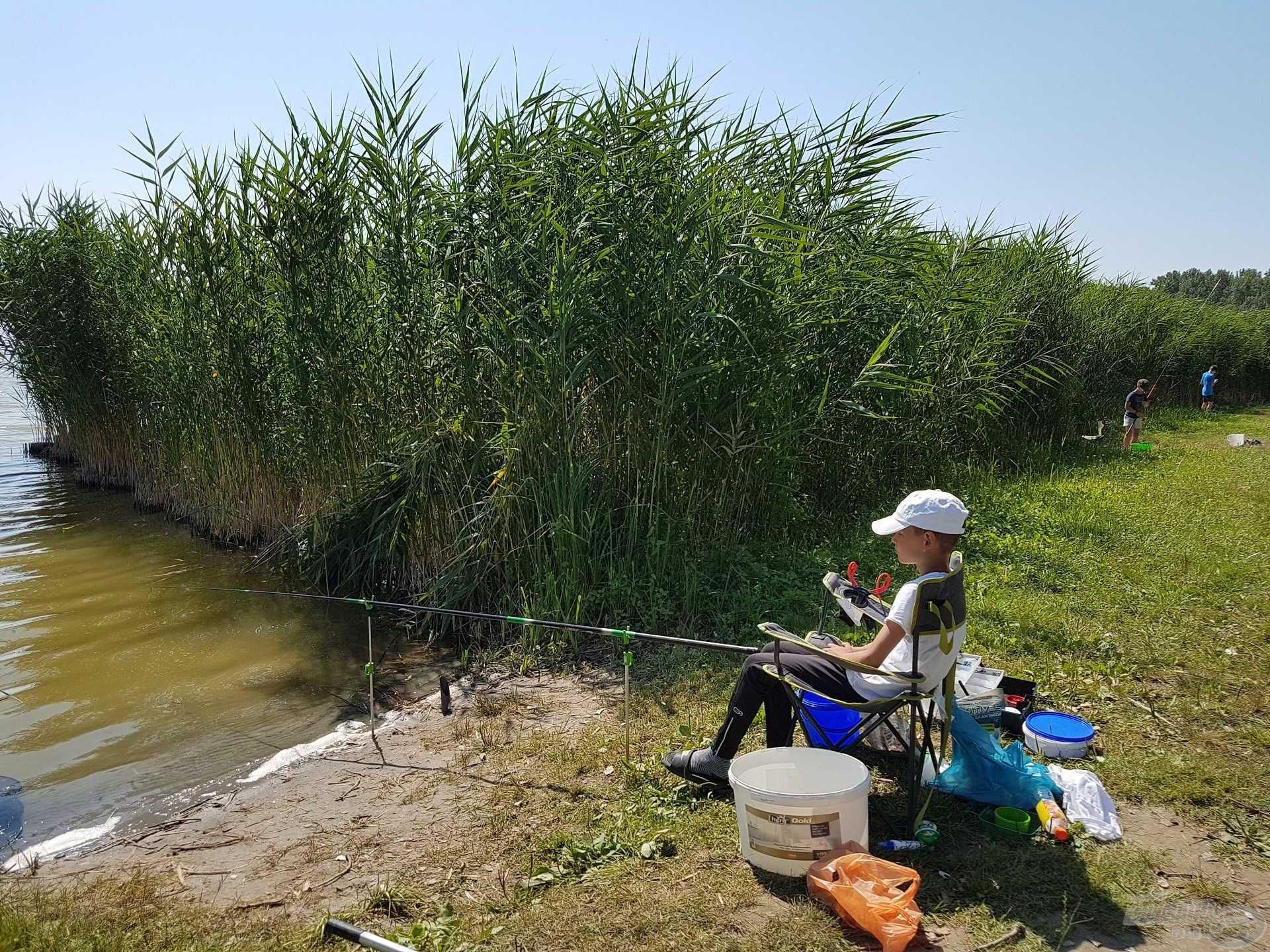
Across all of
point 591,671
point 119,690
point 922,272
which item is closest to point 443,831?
point 591,671

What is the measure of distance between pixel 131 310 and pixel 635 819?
29.3ft

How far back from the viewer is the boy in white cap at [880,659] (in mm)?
2879

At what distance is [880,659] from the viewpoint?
2900mm

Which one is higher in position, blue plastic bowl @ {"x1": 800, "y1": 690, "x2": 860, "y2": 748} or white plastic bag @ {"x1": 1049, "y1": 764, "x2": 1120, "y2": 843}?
blue plastic bowl @ {"x1": 800, "y1": 690, "x2": 860, "y2": 748}

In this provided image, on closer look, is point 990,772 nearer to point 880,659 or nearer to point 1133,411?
point 880,659

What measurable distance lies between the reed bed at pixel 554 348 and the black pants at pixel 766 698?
194 centimetres

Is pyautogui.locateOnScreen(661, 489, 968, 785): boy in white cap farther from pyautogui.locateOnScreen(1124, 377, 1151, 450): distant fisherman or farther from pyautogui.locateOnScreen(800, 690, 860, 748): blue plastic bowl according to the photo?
pyautogui.locateOnScreen(1124, 377, 1151, 450): distant fisherman

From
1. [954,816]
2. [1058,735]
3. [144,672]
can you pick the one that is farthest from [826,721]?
[144,672]

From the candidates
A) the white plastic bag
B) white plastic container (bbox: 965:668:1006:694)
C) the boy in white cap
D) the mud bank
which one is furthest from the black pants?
white plastic container (bbox: 965:668:1006:694)

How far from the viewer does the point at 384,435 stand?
21.8 feet

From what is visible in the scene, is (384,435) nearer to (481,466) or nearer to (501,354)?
(481,466)

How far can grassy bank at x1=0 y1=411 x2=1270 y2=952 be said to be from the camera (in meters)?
2.50

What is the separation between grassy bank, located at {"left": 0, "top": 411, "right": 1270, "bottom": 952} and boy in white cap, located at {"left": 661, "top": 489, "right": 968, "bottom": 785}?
0.31m

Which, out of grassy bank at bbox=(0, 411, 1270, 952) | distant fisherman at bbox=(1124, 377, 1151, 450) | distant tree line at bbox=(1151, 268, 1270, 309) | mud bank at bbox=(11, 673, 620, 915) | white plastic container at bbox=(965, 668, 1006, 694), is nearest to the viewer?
grassy bank at bbox=(0, 411, 1270, 952)
